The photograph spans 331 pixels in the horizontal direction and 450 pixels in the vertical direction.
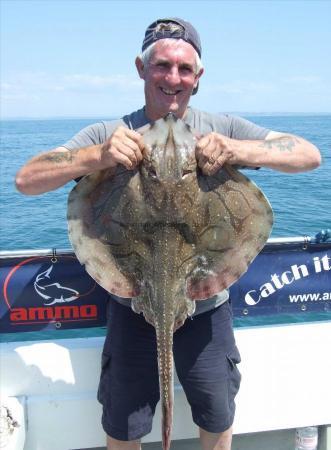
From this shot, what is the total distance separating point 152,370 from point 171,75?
1.68 meters

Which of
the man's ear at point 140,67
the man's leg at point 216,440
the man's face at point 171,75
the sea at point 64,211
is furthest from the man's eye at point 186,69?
the sea at point 64,211

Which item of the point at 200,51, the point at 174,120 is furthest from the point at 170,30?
the point at 174,120

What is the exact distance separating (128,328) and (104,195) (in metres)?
0.83

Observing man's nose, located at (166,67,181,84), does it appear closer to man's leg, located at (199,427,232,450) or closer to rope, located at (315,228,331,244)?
rope, located at (315,228,331,244)

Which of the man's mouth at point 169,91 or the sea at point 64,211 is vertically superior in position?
the man's mouth at point 169,91

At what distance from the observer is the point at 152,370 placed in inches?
111

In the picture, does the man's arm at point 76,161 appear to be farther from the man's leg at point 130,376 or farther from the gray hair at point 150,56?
the man's leg at point 130,376

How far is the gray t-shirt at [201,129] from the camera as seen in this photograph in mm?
2760

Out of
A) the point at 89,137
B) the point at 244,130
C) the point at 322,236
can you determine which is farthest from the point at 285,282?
the point at 89,137

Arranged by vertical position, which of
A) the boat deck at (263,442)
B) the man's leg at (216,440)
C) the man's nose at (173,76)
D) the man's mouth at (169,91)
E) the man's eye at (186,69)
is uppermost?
the man's eye at (186,69)

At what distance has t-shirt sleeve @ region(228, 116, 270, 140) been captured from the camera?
2.80 meters

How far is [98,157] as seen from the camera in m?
2.38

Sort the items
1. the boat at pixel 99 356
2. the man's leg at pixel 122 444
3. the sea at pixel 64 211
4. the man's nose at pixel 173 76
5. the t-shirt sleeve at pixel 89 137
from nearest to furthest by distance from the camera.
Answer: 1. the man's nose at pixel 173 76
2. the t-shirt sleeve at pixel 89 137
3. the man's leg at pixel 122 444
4. the boat at pixel 99 356
5. the sea at pixel 64 211

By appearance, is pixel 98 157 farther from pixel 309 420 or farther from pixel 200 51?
pixel 309 420
